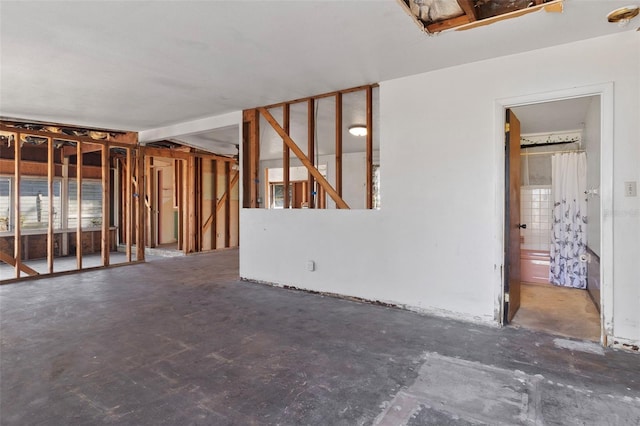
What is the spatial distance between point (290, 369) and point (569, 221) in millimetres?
4520

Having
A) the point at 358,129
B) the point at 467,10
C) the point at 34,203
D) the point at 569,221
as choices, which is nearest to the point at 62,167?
the point at 34,203

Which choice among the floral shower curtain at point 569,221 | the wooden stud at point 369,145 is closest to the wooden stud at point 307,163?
the wooden stud at point 369,145

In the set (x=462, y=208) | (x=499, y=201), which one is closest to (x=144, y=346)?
(x=462, y=208)

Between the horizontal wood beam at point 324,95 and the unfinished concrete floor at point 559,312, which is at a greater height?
the horizontal wood beam at point 324,95

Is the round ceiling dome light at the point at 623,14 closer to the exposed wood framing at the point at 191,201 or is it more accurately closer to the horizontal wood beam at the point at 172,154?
the horizontal wood beam at the point at 172,154

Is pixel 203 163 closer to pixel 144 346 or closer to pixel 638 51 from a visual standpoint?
pixel 144 346

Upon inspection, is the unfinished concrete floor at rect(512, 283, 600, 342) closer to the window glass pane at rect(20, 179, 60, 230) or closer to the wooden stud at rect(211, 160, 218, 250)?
the wooden stud at rect(211, 160, 218, 250)

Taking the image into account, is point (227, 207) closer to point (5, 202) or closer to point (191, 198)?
point (191, 198)

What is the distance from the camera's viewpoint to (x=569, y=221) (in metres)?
4.82

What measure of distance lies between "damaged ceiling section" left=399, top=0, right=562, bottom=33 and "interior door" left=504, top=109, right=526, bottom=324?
3.75ft

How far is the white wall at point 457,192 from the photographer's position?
269cm

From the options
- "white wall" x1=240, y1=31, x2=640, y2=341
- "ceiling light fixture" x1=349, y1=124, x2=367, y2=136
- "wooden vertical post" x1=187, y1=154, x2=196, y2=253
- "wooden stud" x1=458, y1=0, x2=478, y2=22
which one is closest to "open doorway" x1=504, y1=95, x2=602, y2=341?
"white wall" x1=240, y1=31, x2=640, y2=341

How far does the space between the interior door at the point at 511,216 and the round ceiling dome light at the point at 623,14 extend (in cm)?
95

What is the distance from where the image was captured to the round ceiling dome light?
90.7 inches
